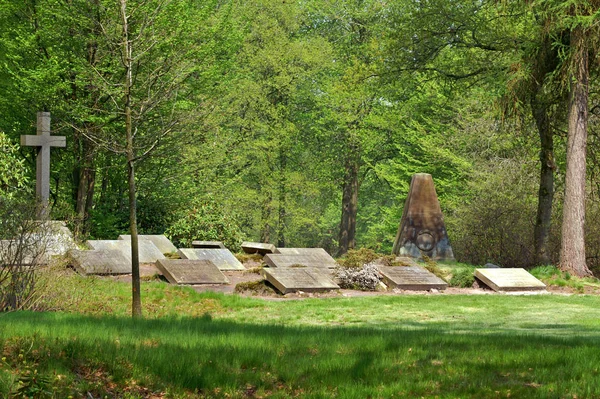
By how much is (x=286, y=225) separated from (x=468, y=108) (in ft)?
45.5

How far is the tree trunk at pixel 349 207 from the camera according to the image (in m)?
43.1

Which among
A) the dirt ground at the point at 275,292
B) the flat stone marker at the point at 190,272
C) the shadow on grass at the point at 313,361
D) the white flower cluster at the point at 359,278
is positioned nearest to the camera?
the shadow on grass at the point at 313,361

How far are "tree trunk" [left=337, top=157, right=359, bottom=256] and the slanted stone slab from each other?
25.1 metres

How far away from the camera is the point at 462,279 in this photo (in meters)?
20.4

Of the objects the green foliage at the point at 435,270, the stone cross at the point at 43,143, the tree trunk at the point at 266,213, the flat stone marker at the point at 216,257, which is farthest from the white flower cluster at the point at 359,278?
the tree trunk at the point at 266,213

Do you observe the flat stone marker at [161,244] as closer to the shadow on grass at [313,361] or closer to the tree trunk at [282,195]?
the shadow on grass at [313,361]

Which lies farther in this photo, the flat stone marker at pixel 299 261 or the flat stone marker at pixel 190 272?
the flat stone marker at pixel 299 261

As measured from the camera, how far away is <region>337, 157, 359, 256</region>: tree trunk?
1695 inches

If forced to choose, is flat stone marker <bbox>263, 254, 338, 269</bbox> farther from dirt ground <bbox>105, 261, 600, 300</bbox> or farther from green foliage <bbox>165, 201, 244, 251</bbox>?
green foliage <bbox>165, 201, 244, 251</bbox>

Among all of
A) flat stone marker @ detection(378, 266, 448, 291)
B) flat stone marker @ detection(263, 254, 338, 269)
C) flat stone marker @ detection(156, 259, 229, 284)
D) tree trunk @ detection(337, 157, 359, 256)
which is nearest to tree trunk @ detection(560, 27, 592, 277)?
flat stone marker @ detection(378, 266, 448, 291)

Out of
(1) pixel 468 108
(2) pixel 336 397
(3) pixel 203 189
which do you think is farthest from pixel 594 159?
(2) pixel 336 397

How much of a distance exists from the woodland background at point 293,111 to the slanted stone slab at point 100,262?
2307 millimetres

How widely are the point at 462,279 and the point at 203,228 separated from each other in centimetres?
1119

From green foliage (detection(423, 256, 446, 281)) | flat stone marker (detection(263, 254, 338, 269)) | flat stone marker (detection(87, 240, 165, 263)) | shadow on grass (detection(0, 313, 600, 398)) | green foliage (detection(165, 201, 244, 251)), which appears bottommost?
shadow on grass (detection(0, 313, 600, 398))
